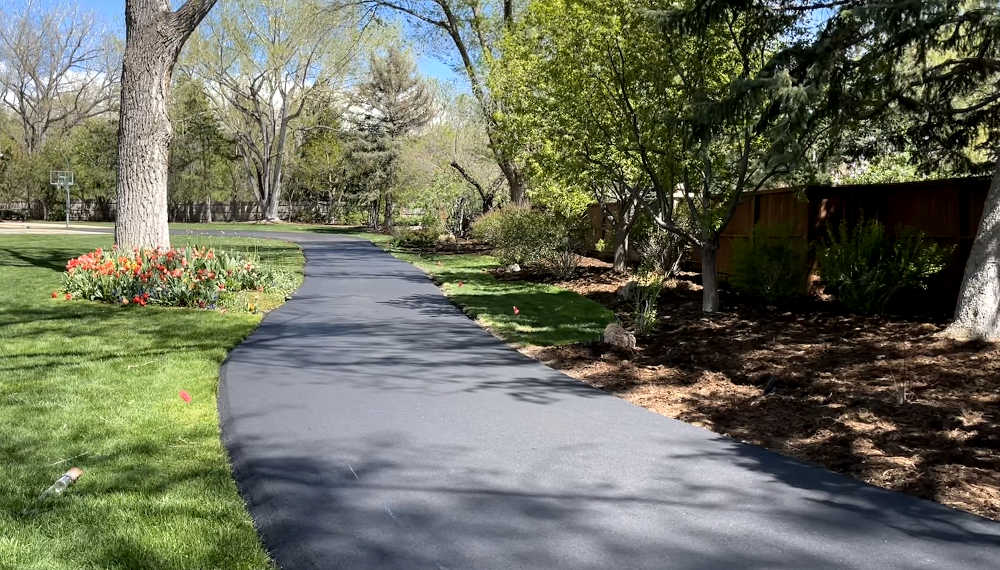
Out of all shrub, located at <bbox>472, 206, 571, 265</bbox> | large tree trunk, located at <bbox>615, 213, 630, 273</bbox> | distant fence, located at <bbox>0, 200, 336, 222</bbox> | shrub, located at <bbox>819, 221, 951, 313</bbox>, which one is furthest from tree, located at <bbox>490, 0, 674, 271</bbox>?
distant fence, located at <bbox>0, 200, 336, 222</bbox>

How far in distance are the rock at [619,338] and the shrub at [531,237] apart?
8.17 metres

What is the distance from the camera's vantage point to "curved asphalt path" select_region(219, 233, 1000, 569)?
3418 millimetres

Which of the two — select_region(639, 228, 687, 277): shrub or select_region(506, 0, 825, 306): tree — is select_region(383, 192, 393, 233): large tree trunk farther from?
select_region(506, 0, 825, 306): tree

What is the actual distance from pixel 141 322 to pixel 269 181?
45.8 metres

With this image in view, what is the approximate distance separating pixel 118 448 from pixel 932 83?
9.78 meters

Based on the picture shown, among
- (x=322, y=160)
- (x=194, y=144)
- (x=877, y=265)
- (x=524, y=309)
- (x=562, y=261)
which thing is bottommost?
(x=524, y=309)

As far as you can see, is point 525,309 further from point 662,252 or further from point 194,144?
point 194,144

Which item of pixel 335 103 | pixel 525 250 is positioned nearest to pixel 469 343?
pixel 525 250

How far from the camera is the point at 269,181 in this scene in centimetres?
Answer: 5319

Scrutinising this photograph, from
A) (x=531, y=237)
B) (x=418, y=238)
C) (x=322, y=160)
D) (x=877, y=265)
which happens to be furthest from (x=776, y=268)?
(x=322, y=160)

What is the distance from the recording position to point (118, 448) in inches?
182

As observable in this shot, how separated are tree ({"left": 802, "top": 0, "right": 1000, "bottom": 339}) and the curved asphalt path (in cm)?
389

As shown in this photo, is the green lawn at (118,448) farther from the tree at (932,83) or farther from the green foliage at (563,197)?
the green foliage at (563,197)

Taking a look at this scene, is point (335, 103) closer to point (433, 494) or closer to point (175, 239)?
point (175, 239)
